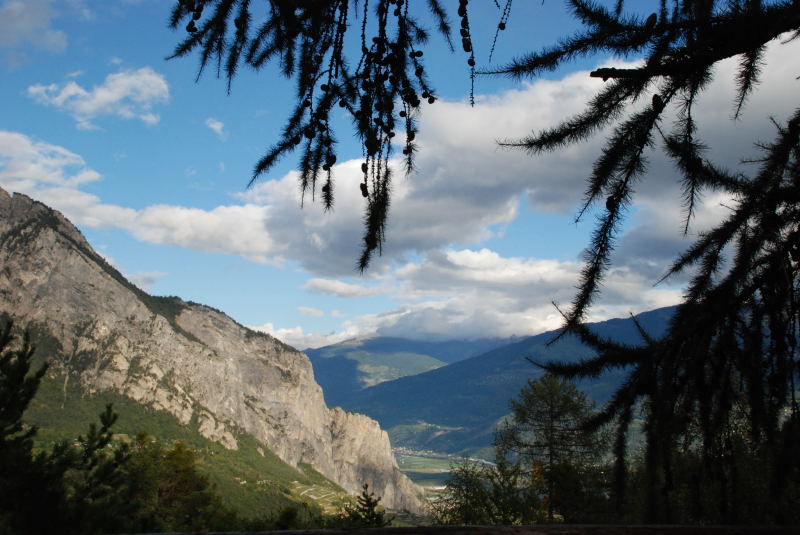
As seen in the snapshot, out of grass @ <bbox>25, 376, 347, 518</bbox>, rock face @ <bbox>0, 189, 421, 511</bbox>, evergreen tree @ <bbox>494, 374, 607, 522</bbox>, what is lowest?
grass @ <bbox>25, 376, 347, 518</bbox>

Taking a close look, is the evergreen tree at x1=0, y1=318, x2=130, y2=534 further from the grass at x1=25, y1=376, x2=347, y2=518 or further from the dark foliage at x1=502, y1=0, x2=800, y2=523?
the grass at x1=25, y1=376, x2=347, y2=518

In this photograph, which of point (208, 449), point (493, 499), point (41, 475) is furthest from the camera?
point (208, 449)

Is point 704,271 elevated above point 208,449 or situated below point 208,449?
above

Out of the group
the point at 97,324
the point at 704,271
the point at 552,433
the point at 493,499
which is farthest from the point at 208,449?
the point at 704,271

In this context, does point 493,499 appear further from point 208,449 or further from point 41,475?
point 208,449

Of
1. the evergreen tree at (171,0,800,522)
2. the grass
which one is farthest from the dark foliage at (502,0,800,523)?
the grass

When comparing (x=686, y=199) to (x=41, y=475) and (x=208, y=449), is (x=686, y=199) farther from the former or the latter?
(x=208, y=449)

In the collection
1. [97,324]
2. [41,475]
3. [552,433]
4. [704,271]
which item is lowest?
[552,433]

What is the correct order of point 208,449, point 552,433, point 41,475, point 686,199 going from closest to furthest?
point 686,199
point 41,475
point 552,433
point 208,449

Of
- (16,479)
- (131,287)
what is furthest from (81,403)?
(16,479)

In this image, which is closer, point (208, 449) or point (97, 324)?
point (208, 449)

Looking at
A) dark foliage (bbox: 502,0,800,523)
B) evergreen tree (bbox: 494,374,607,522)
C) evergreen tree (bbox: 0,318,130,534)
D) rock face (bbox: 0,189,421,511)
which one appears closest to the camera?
dark foliage (bbox: 502,0,800,523)

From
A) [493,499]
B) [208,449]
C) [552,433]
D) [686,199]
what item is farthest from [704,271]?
[208,449]

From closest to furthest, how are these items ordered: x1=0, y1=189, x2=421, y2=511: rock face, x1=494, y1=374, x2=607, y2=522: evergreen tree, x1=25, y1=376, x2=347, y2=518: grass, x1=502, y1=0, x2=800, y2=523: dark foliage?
x1=502, y1=0, x2=800, y2=523: dark foliage < x1=494, y1=374, x2=607, y2=522: evergreen tree < x1=25, y1=376, x2=347, y2=518: grass < x1=0, y1=189, x2=421, y2=511: rock face
